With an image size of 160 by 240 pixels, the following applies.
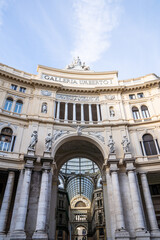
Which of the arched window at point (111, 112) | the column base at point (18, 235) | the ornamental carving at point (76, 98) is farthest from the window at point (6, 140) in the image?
the arched window at point (111, 112)

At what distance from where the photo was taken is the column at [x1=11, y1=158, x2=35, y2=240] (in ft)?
59.5

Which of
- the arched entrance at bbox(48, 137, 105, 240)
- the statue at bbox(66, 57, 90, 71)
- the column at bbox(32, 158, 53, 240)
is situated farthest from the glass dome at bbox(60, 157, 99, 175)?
the column at bbox(32, 158, 53, 240)

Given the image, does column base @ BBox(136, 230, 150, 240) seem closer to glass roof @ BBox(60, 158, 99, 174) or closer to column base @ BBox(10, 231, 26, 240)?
column base @ BBox(10, 231, 26, 240)

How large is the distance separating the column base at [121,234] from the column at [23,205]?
948cm

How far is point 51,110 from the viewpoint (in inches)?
1119

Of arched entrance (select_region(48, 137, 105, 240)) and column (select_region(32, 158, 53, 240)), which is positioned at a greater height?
arched entrance (select_region(48, 137, 105, 240))

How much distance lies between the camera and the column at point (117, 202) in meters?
20.1

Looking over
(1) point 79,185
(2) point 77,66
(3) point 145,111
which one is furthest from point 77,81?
(1) point 79,185

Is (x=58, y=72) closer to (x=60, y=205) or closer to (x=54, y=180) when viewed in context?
(x=54, y=180)

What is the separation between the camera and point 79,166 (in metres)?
52.9

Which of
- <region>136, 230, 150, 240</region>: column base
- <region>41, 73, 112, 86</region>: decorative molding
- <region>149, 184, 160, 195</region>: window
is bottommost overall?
<region>136, 230, 150, 240</region>: column base

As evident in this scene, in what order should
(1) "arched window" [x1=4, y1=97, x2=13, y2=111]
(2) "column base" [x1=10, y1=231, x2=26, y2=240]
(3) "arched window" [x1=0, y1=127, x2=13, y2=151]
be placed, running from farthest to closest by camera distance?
(1) "arched window" [x1=4, y1=97, x2=13, y2=111] < (3) "arched window" [x1=0, y1=127, x2=13, y2=151] < (2) "column base" [x1=10, y1=231, x2=26, y2=240]

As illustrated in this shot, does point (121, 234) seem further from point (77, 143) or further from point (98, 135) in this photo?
point (77, 143)

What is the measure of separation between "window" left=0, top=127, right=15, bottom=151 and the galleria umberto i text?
0.12 meters
